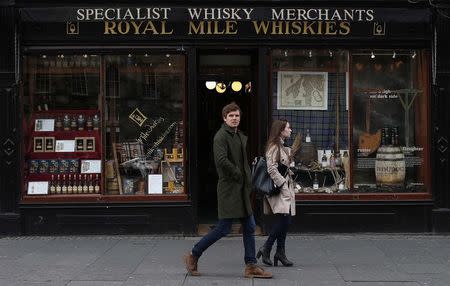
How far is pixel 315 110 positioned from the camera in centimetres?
1018

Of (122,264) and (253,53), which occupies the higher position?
(253,53)

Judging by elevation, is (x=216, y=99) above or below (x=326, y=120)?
above

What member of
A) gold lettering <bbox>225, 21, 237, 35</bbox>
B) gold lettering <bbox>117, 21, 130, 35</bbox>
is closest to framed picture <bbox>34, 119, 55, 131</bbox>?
gold lettering <bbox>117, 21, 130, 35</bbox>

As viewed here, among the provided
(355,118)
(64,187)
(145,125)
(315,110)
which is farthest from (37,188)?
(355,118)

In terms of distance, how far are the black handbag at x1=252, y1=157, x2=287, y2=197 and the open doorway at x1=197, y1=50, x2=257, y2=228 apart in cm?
270

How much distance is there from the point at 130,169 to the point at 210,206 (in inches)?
75.3

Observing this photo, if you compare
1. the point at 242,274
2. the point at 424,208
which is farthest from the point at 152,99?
the point at 424,208

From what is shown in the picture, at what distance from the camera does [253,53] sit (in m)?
10.3

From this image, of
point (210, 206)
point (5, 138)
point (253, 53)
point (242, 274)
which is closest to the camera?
point (242, 274)

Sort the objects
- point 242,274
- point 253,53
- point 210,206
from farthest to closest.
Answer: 1. point 210,206
2. point 253,53
3. point 242,274

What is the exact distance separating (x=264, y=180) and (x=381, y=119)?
11.3ft

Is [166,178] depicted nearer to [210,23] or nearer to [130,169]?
[130,169]

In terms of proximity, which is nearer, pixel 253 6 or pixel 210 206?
pixel 253 6

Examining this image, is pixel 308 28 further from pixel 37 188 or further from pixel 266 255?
pixel 37 188
